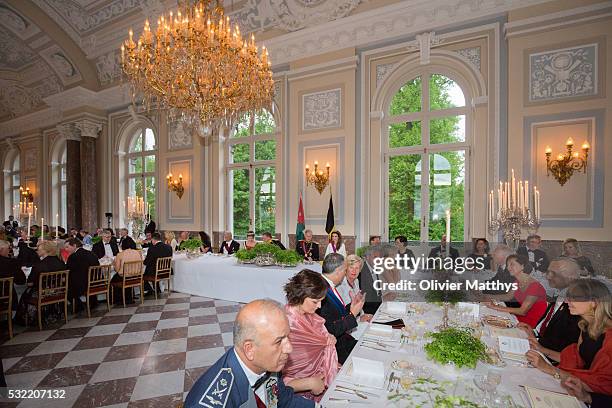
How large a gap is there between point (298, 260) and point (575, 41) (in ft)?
20.9

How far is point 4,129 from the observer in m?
14.8

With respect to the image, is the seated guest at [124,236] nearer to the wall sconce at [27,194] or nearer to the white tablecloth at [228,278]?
the white tablecloth at [228,278]

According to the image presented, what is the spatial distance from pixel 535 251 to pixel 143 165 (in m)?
11.9

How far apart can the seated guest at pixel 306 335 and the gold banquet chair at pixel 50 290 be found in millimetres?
4526

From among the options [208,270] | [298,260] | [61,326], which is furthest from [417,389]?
[61,326]

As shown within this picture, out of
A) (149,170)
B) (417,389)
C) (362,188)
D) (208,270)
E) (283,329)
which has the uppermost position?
(149,170)

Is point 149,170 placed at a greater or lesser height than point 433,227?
greater

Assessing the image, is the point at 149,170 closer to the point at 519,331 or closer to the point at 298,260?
the point at 298,260

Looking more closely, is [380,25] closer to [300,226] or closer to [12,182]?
[300,226]

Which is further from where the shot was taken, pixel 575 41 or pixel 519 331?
pixel 575 41

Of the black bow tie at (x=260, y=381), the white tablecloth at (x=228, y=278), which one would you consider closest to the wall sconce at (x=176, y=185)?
the white tablecloth at (x=228, y=278)

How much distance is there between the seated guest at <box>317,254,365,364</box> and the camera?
98.8 inches

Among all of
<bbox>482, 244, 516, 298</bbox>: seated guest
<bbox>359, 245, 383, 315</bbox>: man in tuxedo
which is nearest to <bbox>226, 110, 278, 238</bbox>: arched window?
<bbox>359, 245, 383, 315</bbox>: man in tuxedo

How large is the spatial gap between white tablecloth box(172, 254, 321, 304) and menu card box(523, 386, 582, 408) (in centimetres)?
366
